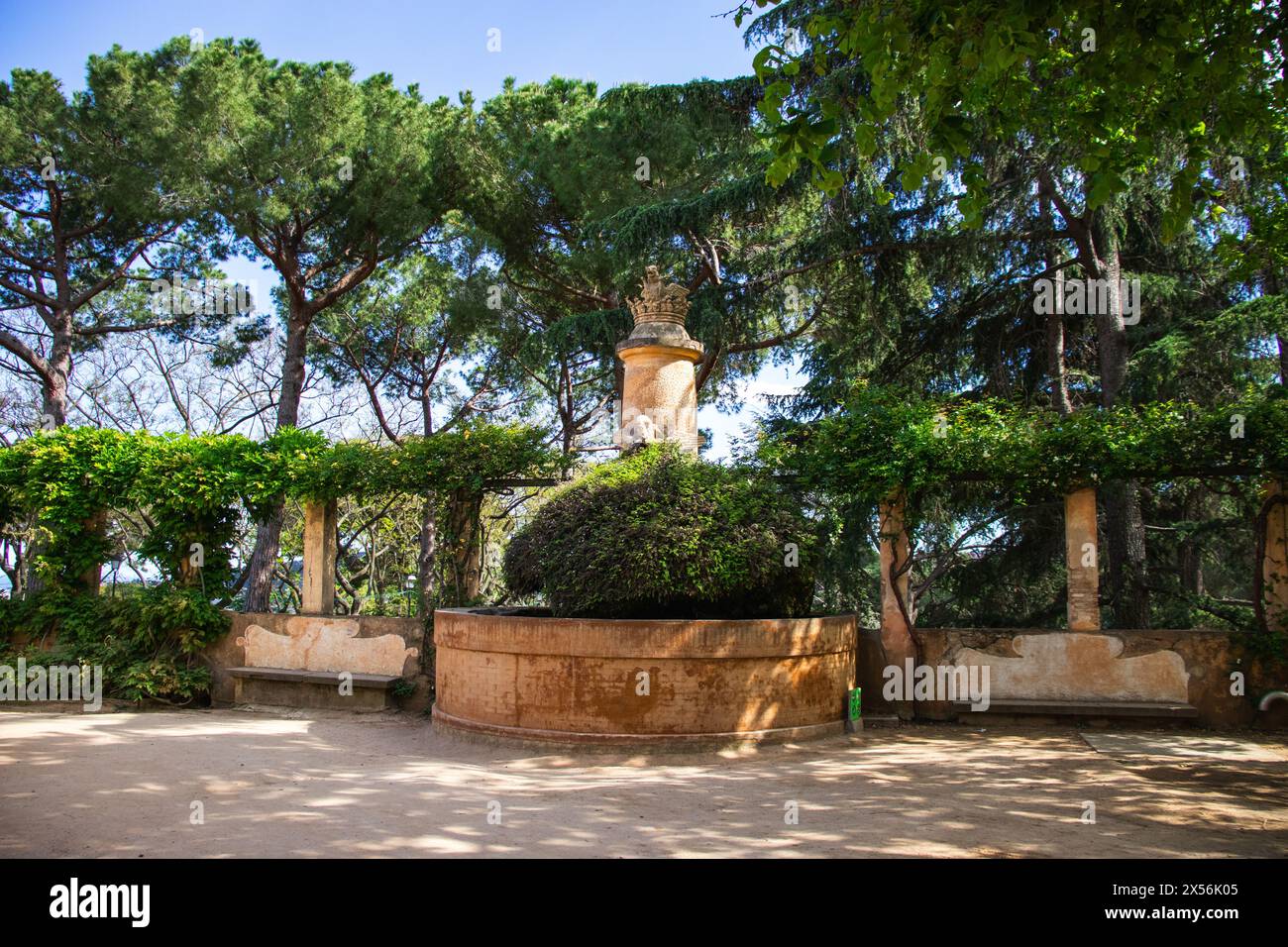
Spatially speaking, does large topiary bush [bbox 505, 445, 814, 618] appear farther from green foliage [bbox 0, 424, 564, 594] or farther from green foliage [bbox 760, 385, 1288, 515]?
green foliage [bbox 0, 424, 564, 594]

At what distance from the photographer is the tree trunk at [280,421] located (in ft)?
55.4

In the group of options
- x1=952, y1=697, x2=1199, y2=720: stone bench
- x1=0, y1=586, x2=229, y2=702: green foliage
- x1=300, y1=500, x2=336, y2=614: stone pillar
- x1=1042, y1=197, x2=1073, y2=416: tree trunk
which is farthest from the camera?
x1=1042, y1=197, x2=1073, y2=416: tree trunk

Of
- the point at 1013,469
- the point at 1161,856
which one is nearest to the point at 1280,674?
the point at 1013,469

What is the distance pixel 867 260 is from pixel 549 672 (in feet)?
32.1

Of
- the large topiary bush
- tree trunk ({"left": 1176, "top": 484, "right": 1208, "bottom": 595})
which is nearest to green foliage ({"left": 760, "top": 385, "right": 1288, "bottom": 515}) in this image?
the large topiary bush

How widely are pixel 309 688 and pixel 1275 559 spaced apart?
10.2 m

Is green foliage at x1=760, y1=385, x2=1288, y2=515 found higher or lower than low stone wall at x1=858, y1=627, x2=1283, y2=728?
higher

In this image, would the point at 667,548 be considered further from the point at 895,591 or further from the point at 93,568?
the point at 93,568

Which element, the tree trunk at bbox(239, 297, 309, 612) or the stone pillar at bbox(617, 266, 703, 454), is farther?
the tree trunk at bbox(239, 297, 309, 612)

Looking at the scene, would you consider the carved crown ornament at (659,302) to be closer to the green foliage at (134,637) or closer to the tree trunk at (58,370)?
the green foliage at (134,637)

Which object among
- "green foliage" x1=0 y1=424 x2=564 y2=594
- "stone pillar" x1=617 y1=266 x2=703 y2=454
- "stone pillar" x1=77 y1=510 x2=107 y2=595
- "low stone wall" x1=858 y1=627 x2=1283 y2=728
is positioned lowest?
"low stone wall" x1=858 y1=627 x2=1283 y2=728

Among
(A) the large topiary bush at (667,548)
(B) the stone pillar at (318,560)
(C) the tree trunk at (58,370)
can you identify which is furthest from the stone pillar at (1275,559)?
(C) the tree trunk at (58,370)

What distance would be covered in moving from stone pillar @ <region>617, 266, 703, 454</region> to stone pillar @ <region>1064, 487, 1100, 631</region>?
156 inches

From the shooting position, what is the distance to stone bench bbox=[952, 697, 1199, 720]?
8.33 m
